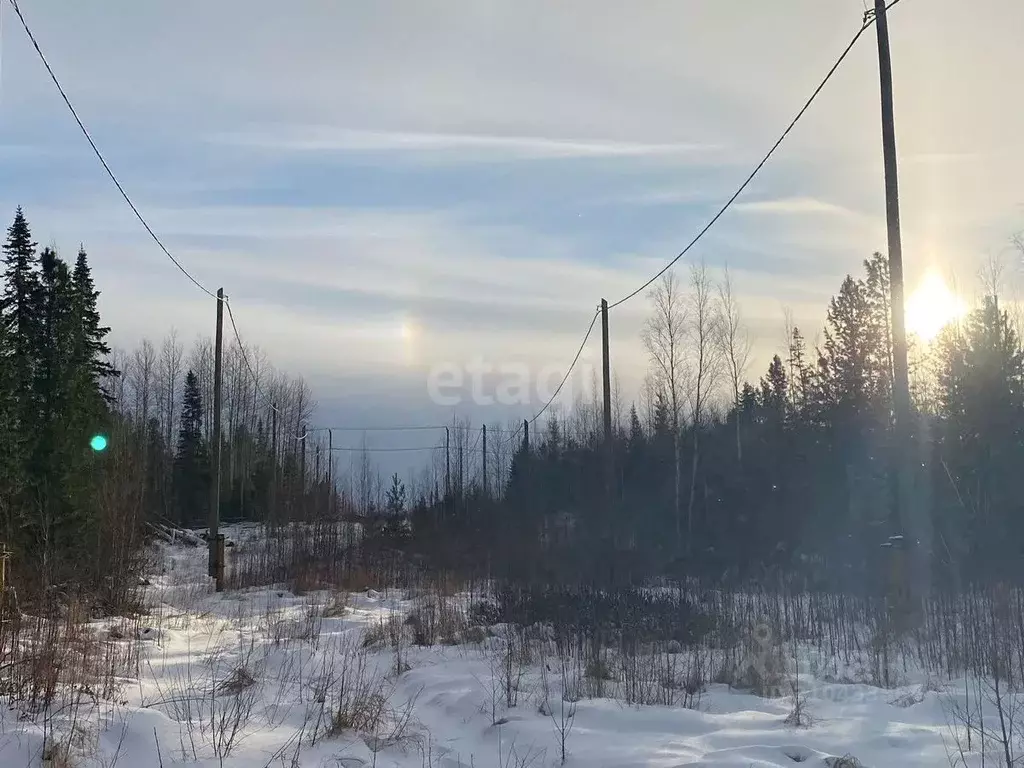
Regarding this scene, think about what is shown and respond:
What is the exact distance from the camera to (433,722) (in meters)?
7.14

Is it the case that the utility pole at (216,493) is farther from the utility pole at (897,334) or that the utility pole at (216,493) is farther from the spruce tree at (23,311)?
the utility pole at (897,334)

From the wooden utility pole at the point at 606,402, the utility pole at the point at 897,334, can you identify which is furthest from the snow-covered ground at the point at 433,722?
the wooden utility pole at the point at 606,402

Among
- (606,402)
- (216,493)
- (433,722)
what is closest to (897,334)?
(433,722)

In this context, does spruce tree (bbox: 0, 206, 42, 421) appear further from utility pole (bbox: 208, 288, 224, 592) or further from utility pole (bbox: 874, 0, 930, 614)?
utility pole (bbox: 874, 0, 930, 614)

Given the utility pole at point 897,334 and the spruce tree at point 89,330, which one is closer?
the utility pole at point 897,334

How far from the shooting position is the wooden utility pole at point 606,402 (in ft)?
70.0

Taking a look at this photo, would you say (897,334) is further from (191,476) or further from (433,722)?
(191,476)

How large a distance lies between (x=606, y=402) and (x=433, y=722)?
14598mm

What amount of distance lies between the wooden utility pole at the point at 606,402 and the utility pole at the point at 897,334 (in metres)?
Result: 10.9

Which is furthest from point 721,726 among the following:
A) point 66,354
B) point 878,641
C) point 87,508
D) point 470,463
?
point 470,463

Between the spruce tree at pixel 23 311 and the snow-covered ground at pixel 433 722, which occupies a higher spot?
the spruce tree at pixel 23 311

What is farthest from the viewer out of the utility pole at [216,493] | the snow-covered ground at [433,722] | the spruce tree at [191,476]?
the spruce tree at [191,476]

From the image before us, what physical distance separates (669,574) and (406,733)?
17.7m

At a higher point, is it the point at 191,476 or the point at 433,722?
the point at 191,476
